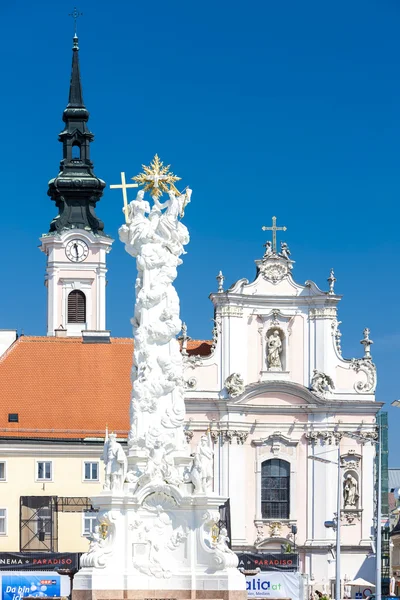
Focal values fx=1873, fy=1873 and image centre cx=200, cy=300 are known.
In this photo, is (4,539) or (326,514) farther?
(326,514)

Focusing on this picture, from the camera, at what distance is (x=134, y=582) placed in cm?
4231

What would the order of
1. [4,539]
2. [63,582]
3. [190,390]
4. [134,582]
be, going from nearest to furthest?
[134,582] → [63,582] → [4,539] → [190,390]

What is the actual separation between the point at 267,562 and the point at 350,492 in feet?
59.7

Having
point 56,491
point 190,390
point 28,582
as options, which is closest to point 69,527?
point 56,491

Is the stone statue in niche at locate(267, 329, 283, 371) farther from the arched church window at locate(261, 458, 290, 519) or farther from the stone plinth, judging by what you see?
Result: the stone plinth

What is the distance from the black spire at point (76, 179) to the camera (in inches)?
3494

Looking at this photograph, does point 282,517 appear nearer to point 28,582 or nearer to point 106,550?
point 28,582

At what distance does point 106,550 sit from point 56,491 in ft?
81.3

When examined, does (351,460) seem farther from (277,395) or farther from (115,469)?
(115,469)

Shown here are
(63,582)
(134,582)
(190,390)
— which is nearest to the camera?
(134,582)

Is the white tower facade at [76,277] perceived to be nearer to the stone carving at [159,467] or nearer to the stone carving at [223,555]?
the stone carving at [159,467]

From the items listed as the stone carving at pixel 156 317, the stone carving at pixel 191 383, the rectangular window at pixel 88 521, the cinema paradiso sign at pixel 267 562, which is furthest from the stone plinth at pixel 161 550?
the stone carving at pixel 191 383

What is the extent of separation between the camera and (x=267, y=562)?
2169 inches

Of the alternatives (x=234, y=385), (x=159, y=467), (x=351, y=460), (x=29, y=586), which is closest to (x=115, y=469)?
Answer: (x=159, y=467)
